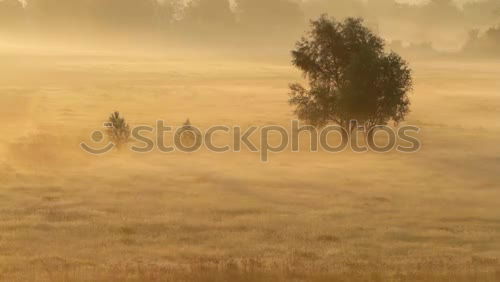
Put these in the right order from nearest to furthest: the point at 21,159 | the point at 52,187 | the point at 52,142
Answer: the point at 52,187 < the point at 21,159 < the point at 52,142

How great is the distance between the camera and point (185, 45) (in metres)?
198

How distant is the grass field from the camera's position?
2112 centimetres

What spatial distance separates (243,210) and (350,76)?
21598 millimetres

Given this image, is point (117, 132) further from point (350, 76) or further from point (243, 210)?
point (243, 210)

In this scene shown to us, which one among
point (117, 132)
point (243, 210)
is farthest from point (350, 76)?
point (243, 210)

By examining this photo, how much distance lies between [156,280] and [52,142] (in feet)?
99.2

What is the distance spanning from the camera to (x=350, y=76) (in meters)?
48.2

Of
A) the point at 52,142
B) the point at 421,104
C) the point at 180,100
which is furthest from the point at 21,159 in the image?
the point at 421,104

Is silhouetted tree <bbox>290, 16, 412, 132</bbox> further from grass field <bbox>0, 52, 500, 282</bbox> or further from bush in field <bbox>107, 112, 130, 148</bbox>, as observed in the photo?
bush in field <bbox>107, 112, 130, 148</bbox>

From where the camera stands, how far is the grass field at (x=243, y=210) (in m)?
21.1

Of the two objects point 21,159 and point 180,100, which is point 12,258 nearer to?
point 21,159

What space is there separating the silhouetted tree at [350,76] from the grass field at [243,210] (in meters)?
4.01

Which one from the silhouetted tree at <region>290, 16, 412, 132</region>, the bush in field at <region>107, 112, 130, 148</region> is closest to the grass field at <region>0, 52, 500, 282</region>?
the bush in field at <region>107, 112, 130, 148</region>

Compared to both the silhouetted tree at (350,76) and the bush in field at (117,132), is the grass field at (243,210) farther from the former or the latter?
the silhouetted tree at (350,76)
